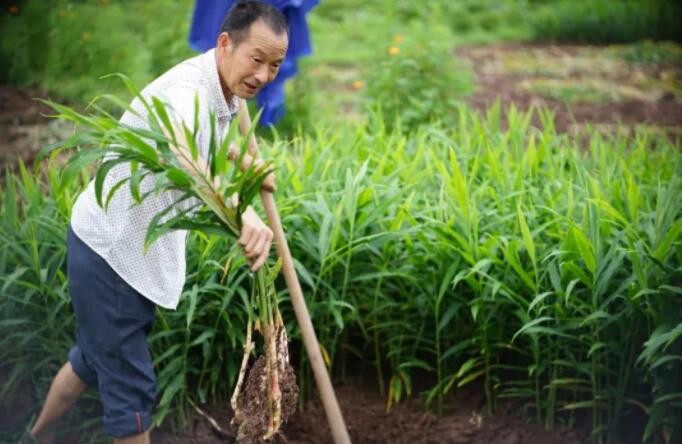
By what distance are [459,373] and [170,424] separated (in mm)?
906

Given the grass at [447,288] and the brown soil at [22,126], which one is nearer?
the grass at [447,288]

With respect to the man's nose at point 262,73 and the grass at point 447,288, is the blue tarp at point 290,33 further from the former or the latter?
the man's nose at point 262,73

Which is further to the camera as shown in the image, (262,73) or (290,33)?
(290,33)

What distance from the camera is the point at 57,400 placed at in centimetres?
311

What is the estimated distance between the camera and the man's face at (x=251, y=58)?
267 cm

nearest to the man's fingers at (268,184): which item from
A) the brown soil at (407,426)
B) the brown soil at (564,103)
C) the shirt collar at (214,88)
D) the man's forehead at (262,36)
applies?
the shirt collar at (214,88)

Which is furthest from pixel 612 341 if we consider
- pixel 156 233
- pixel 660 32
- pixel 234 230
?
pixel 660 32

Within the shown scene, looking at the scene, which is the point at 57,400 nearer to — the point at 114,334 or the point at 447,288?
the point at 114,334

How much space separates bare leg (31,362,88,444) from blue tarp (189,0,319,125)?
1.37 metres

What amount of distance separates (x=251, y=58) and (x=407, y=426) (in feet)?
4.50

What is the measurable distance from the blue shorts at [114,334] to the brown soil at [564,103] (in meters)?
3.11

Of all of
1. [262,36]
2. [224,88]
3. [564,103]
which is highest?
[262,36]

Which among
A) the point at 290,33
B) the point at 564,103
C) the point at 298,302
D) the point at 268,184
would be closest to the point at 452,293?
the point at 298,302

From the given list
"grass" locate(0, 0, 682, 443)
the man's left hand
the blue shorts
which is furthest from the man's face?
"grass" locate(0, 0, 682, 443)
